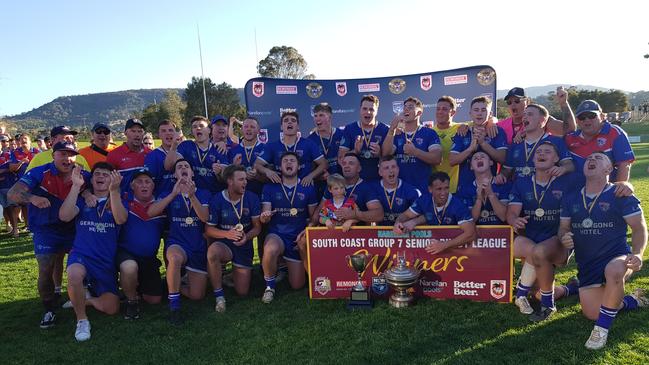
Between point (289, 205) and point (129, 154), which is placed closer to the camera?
point (289, 205)

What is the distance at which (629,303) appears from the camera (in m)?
4.30

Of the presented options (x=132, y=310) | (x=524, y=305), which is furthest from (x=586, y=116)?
(x=132, y=310)

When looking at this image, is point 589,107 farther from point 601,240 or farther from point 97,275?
point 97,275

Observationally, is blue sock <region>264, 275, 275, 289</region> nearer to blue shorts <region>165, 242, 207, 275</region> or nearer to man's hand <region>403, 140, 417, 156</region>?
blue shorts <region>165, 242, 207, 275</region>

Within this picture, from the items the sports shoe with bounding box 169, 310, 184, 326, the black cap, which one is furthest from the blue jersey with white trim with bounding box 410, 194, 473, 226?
the black cap

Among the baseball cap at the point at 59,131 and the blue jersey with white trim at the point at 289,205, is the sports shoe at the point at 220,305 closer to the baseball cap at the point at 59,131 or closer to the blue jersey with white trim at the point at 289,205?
the blue jersey with white trim at the point at 289,205

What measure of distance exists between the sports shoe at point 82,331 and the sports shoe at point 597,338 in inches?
188

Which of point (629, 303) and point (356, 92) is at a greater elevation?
point (356, 92)

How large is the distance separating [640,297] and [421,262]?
224 cm

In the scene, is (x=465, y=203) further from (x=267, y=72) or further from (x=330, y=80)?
(x=267, y=72)

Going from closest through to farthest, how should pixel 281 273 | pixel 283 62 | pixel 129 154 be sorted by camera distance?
pixel 129 154, pixel 281 273, pixel 283 62

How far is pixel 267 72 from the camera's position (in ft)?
148

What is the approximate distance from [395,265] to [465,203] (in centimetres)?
112

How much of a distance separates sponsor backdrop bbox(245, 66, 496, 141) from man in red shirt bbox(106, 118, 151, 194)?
3.69 meters
